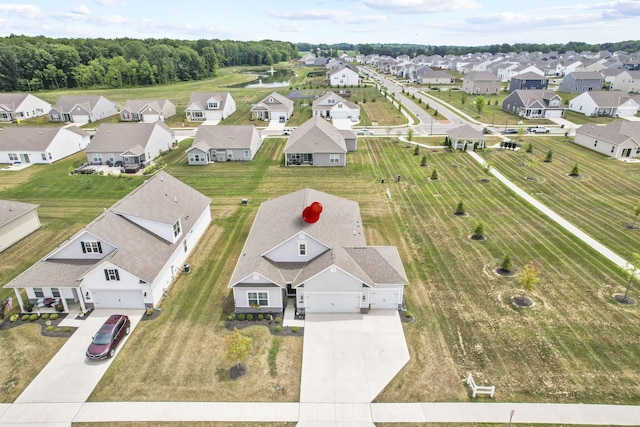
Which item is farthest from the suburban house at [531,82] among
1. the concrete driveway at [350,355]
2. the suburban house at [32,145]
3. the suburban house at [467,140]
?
the suburban house at [32,145]

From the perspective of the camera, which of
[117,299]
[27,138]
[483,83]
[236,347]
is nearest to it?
→ [236,347]

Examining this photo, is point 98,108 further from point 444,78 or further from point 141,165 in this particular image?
point 444,78

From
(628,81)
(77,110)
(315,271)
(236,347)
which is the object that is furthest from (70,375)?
(628,81)

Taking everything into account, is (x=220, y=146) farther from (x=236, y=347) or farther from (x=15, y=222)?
(x=236, y=347)

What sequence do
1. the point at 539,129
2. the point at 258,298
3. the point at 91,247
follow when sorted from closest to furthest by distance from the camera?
the point at 258,298 < the point at 91,247 < the point at 539,129

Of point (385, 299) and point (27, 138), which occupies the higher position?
point (27, 138)

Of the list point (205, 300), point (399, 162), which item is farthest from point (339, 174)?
point (205, 300)

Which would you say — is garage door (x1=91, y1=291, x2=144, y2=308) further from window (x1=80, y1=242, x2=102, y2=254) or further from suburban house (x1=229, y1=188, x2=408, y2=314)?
suburban house (x1=229, y1=188, x2=408, y2=314)

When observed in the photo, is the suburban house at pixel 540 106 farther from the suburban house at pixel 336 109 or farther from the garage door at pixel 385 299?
the garage door at pixel 385 299
